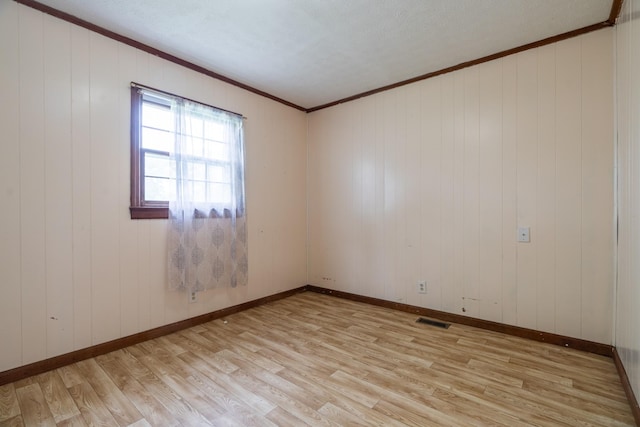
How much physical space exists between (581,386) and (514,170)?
1701mm

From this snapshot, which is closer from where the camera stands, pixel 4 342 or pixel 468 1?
pixel 4 342

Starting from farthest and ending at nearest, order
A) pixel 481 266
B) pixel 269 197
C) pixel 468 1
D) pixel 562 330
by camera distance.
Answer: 1. pixel 269 197
2. pixel 481 266
3. pixel 562 330
4. pixel 468 1

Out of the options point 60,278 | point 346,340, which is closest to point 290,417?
point 346,340

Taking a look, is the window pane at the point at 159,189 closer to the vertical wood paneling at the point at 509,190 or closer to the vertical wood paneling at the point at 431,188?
the vertical wood paneling at the point at 431,188

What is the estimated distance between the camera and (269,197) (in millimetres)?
3730

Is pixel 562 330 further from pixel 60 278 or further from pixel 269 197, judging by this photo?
pixel 60 278

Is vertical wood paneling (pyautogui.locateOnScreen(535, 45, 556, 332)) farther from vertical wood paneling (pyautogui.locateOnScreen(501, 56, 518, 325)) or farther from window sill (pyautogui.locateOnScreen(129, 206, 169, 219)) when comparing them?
window sill (pyautogui.locateOnScreen(129, 206, 169, 219))

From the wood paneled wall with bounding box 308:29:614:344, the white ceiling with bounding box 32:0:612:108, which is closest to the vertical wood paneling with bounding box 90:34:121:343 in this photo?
Result: the white ceiling with bounding box 32:0:612:108

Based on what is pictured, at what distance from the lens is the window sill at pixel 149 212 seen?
253 centimetres

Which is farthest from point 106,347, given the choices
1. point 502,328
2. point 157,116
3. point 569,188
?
point 569,188

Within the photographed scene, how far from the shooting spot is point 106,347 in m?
2.34

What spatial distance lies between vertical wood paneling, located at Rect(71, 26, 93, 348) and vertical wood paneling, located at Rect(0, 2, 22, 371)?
30 centimetres

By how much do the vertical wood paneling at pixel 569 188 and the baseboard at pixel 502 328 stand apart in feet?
0.25

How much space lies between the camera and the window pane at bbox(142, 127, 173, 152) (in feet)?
8.64
